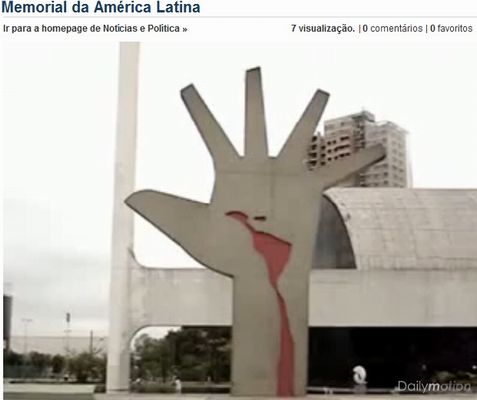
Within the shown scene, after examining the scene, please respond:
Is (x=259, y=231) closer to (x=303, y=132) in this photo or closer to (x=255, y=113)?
(x=303, y=132)

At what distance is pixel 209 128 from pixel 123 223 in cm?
1457

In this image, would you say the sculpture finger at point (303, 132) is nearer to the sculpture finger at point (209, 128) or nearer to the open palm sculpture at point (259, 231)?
the open palm sculpture at point (259, 231)

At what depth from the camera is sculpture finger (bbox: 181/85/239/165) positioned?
305 inches

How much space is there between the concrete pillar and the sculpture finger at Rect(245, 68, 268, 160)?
46.4 ft

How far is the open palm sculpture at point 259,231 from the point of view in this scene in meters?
7.39

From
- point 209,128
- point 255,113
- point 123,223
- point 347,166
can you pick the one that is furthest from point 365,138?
point 209,128

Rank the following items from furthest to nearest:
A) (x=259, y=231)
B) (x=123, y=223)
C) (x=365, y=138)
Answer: (x=365, y=138)
(x=123, y=223)
(x=259, y=231)

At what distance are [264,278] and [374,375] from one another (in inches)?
723

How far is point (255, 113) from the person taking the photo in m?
7.96

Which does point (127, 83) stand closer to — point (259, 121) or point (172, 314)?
point (172, 314)

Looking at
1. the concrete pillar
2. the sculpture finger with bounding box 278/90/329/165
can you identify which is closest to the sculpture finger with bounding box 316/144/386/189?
the sculpture finger with bounding box 278/90/329/165

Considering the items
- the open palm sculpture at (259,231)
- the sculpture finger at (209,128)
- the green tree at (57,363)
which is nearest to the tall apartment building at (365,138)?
the green tree at (57,363)

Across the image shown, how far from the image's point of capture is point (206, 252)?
7.54 metres

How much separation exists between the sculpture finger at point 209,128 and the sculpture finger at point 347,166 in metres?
1.03
